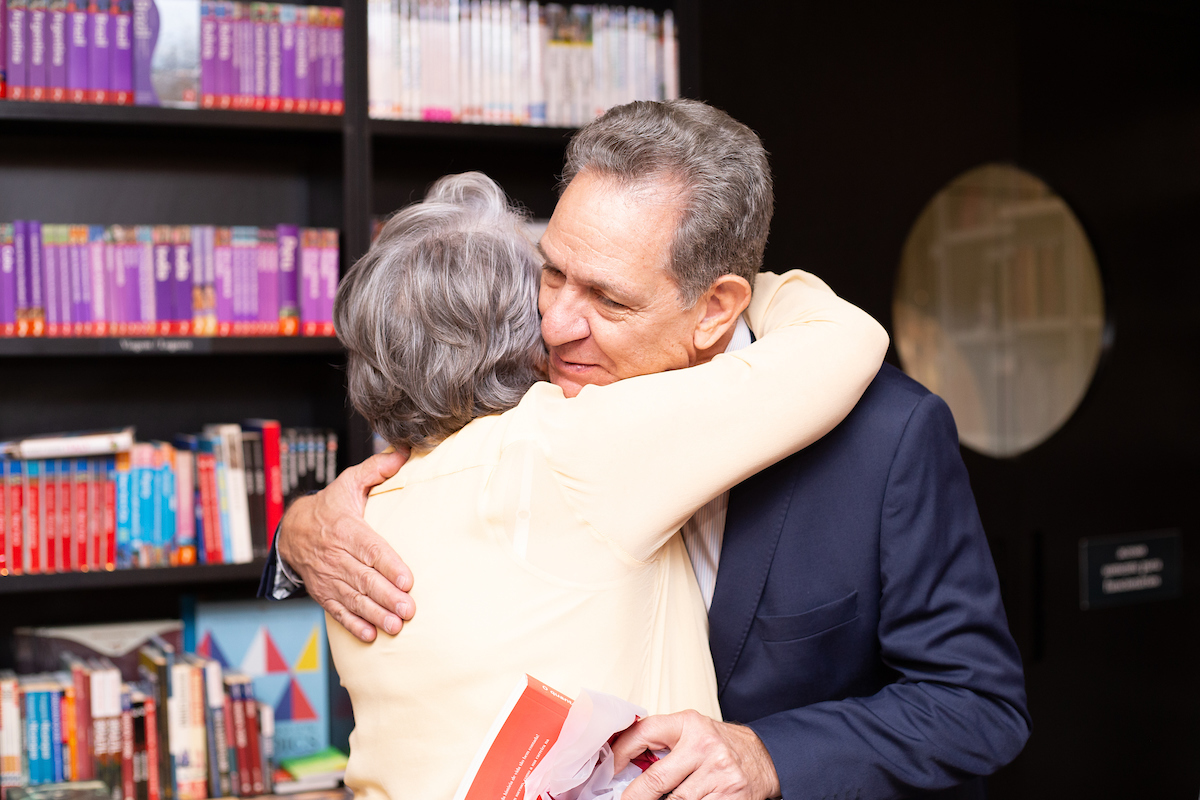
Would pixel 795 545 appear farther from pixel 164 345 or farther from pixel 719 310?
pixel 164 345

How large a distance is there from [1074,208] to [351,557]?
271 cm

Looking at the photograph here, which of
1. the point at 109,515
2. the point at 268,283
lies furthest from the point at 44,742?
the point at 268,283

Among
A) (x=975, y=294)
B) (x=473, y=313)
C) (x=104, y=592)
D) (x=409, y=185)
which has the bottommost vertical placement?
(x=104, y=592)

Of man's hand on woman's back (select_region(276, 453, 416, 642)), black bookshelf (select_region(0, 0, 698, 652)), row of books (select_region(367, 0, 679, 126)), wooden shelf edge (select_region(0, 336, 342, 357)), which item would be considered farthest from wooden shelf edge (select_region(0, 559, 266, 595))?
row of books (select_region(367, 0, 679, 126))

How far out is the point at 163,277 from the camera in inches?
86.9

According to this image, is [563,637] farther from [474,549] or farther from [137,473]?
[137,473]

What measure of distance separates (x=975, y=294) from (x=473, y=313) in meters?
→ 2.35

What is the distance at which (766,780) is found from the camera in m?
1.14

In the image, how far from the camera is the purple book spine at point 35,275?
213cm

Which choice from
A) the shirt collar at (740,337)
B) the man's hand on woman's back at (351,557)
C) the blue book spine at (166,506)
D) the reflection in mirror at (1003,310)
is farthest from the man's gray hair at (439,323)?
the reflection in mirror at (1003,310)

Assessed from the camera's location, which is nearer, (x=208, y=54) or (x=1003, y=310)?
(x=208, y=54)

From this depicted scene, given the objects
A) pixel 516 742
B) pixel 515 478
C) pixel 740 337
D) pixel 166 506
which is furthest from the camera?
pixel 166 506

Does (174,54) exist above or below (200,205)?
above

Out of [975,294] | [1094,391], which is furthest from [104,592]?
[1094,391]
